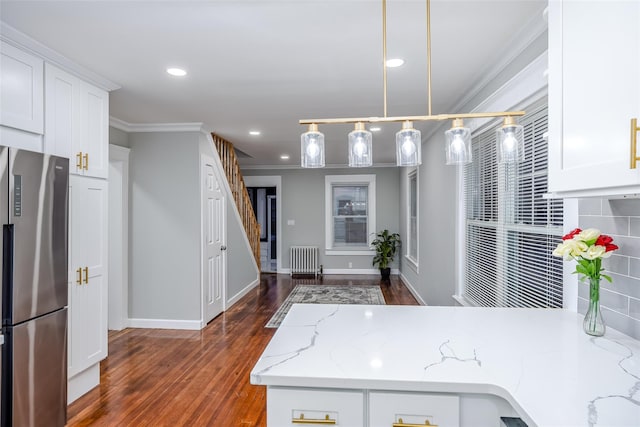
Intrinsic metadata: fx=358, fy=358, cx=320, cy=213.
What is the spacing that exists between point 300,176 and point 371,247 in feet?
7.30

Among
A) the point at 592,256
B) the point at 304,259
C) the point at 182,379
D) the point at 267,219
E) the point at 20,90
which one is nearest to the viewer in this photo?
the point at 592,256

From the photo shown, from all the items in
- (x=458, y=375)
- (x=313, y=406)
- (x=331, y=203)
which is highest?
(x=331, y=203)

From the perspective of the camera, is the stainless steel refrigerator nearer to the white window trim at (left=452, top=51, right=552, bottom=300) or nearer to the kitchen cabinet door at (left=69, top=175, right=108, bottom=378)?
the kitchen cabinet door at (left=69, top=175, right=108, bottom=378)

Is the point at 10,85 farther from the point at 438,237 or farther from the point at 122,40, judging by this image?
the point at 438,237

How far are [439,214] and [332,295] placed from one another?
2.48m

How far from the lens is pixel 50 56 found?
2367 millimetres

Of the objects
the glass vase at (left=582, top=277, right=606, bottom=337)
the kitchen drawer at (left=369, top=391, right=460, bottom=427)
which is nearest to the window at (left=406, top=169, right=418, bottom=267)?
the glass vase at (left=582, top=277, right=606, bottom=337)

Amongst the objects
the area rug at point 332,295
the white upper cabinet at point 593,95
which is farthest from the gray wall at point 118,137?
the white upper cabinet at point 593,95

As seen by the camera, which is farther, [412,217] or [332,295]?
Answer: [412,217]

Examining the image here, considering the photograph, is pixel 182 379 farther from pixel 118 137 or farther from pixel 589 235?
pixel 589 235

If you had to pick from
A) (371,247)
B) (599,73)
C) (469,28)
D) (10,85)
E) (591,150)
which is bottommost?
(371,247)

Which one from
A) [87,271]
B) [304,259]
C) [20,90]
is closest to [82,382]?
[87,271]

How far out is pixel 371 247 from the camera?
25.8 ft

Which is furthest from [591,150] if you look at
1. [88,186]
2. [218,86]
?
[88,186]
